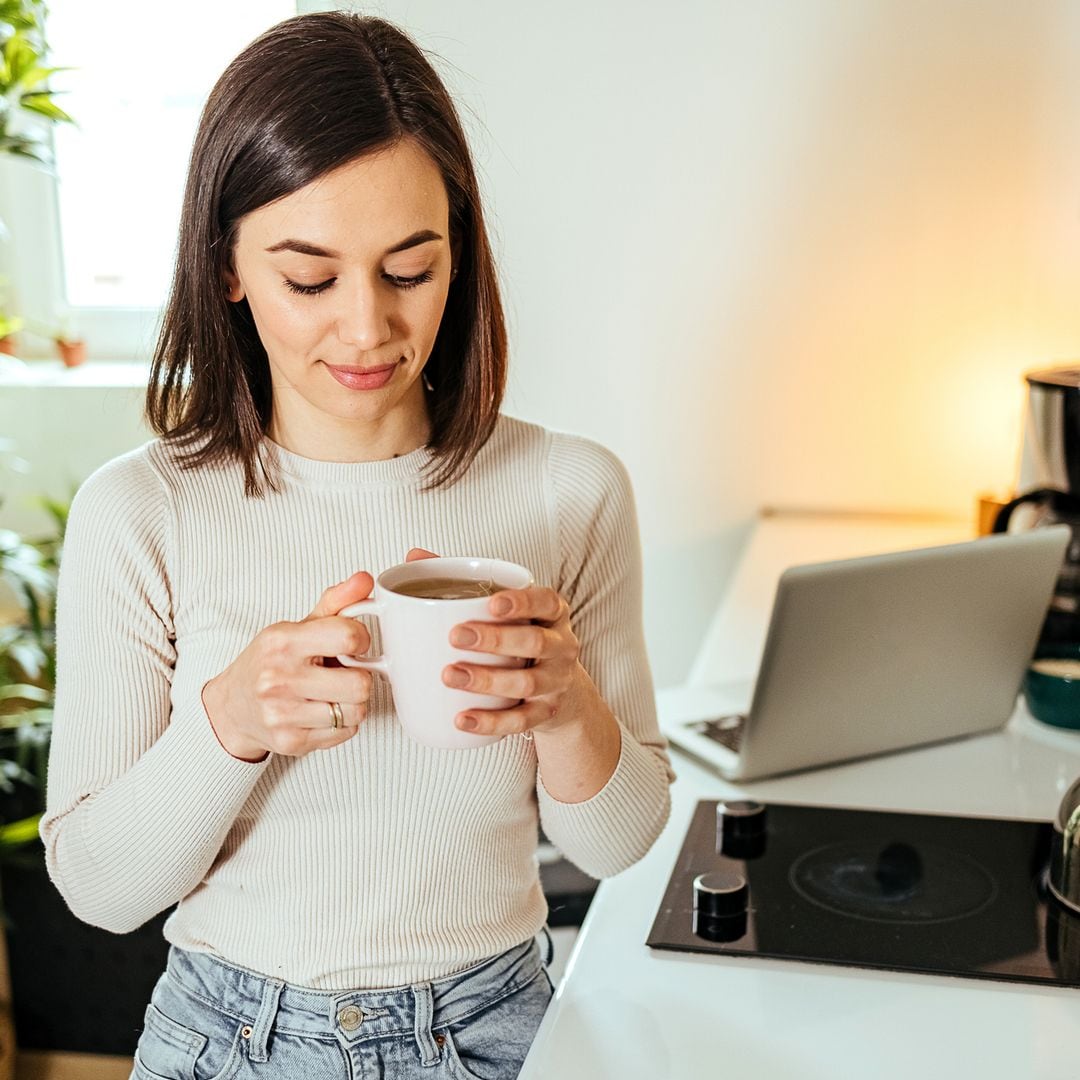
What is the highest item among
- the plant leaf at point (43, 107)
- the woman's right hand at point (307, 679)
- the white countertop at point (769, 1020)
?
the plant leaf at point (43, 107)

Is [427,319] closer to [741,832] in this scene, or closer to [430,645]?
[430,645]

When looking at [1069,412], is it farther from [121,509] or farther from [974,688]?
[121,509]

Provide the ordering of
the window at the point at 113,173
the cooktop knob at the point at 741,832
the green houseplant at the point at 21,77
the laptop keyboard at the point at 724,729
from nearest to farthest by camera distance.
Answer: the cooktop knob at the point at 741,832, the laptop keyboard at the point at 724,729, the green houseplant at the point at 21,77, the window at the point at 113,173

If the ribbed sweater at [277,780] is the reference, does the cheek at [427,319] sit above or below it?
above

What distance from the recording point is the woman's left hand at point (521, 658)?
75cm

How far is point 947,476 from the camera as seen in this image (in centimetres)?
213

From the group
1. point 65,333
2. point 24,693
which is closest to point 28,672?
point 24,693

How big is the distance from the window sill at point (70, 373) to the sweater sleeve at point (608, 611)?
1.27 m

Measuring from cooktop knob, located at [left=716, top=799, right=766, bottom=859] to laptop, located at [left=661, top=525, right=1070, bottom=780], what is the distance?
0.12m

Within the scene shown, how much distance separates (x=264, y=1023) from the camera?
992mm

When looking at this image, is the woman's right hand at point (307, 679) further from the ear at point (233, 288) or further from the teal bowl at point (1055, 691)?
the teal bowl at point (1055, 691)

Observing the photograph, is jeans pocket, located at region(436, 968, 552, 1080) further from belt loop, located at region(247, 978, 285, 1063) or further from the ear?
the ear

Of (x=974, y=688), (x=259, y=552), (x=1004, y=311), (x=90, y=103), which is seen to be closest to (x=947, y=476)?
(x=1004, y=311)

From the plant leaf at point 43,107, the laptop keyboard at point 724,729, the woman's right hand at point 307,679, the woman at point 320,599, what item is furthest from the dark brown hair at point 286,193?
the plant leaf at point 43,107
